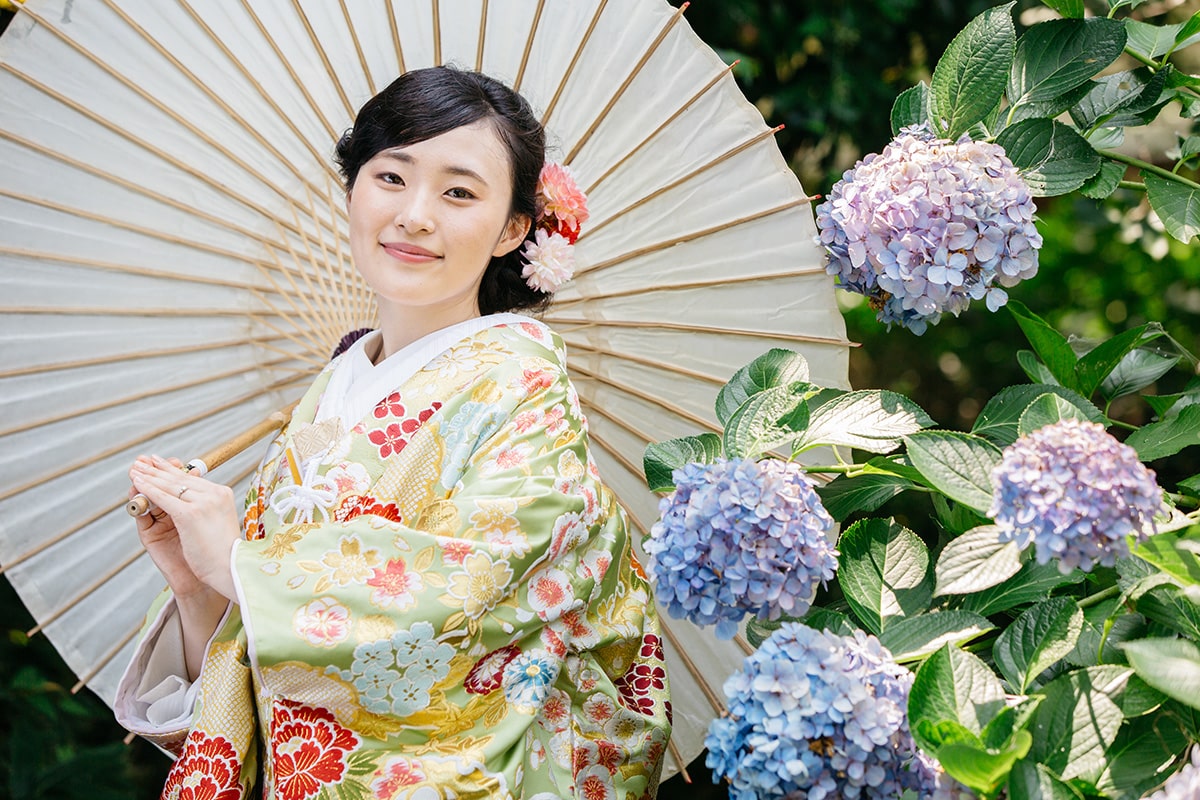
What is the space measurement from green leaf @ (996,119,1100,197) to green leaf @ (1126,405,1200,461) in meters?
0.28

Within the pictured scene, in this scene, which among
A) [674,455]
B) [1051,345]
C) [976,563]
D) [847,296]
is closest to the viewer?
[976,563]

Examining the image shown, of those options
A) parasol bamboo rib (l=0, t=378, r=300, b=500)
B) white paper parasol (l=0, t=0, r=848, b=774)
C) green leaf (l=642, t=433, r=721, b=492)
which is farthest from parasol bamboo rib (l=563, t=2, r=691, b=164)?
parasol bamboo rib (l=0, t=378, r=300, b=500)

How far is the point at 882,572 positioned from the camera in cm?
110

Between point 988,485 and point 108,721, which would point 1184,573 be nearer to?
point 988,485

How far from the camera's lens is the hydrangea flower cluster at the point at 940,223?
1.09 meters

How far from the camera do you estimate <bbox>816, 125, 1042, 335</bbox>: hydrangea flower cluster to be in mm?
1088

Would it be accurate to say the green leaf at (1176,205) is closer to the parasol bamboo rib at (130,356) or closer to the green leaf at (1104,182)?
the green leaf at (1104,182)

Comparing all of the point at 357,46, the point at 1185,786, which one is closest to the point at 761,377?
the point at 1185,786

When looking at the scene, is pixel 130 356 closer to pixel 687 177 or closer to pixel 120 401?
pixel 120 401

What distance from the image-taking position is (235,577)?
3.66 feet

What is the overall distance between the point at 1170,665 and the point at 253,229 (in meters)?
1.19

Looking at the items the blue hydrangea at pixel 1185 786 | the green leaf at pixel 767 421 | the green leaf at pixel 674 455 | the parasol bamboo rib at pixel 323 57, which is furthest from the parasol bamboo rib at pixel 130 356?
the blue hydrangea at pixel 1185 786

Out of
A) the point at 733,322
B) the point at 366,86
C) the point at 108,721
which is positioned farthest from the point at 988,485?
the point at 108,721

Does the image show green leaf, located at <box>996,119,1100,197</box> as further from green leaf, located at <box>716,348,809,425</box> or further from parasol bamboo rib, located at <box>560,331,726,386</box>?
parasol bamboo rib, located at <box>560,331,726,386</box>
